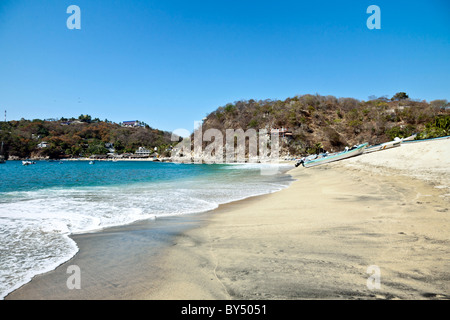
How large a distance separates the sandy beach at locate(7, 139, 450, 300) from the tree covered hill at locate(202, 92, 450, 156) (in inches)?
2102

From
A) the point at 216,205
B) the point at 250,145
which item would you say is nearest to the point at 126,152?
the point at 250,145

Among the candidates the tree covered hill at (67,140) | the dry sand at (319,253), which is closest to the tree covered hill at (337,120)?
the dry sand at (319,253)

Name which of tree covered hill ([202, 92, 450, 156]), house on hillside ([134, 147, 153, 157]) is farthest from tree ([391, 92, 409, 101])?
house on hillside ([134, 147, 153, 157])

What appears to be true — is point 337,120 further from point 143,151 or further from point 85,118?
point 85,118

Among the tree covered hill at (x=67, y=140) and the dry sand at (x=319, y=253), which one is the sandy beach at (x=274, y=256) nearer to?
the dry sand at (x=319, y=253)

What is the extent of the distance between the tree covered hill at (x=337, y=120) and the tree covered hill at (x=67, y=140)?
5811cm

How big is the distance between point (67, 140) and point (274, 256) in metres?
155

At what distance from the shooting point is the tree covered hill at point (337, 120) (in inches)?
2267

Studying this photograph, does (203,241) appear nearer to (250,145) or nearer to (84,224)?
(84,224)

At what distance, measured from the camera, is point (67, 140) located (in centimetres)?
12925

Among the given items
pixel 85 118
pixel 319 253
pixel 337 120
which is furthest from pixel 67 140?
pixel 319 253

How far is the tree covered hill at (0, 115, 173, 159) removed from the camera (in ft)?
362
